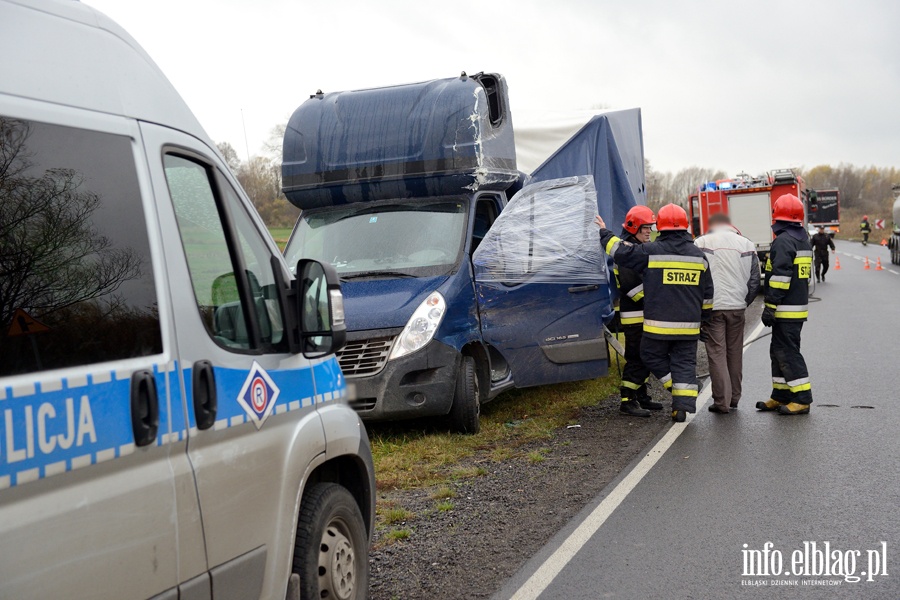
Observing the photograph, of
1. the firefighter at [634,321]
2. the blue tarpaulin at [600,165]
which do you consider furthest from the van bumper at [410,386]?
the blue tarpaulin at [600,165]

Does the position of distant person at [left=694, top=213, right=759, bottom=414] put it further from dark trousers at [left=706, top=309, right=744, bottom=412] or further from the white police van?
the white police van

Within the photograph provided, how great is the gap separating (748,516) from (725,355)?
12.3 feet

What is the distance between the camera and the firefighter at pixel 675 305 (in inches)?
349

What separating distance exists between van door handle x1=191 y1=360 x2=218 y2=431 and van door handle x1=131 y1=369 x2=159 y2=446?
20cm

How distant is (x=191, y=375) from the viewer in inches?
114

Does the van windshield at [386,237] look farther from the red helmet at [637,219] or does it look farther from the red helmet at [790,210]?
the red helmet at [790,210]

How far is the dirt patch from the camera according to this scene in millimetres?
5059

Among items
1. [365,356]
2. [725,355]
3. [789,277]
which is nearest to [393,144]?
[365,356]

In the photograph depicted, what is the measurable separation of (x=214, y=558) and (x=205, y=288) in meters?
0.86

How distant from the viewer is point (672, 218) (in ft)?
29.5

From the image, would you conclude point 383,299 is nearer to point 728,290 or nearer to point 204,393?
point 728,290

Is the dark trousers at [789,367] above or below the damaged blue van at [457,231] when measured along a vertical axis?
below

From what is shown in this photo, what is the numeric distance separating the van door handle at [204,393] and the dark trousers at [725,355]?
7.10 m

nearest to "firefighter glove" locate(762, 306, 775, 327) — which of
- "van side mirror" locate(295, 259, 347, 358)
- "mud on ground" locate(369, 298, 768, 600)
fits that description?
"mud on ground" locate(369, 298, 768, 600)
